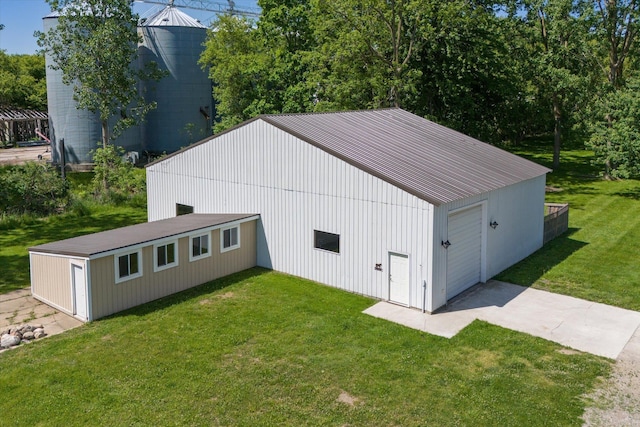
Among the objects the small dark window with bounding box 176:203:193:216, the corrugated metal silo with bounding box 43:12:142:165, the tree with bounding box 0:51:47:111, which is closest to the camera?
the small dark window with bounding box 176:203:193:216

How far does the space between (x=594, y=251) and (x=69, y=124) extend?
34.2 meters

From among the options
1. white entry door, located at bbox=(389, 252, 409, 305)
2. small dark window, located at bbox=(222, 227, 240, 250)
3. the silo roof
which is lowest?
white entry door, located at bbox=(389, 252, 409, 305)

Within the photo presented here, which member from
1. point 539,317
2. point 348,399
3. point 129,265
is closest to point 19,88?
point 129,265

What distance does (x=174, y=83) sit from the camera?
153ft

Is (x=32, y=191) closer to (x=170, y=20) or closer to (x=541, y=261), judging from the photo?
(x=541, y=261)

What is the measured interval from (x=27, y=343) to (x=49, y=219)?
14520 millimetres

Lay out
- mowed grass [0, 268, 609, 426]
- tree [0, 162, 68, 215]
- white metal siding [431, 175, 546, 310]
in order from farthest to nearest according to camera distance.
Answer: tree [0, 162, 68, 215]
white metal siding [431, 175, 546, 310]
mowed grass [0, 268, 609, 426]

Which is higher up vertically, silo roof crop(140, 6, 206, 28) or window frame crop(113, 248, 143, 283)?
silo roof crop(140, 6, 206, 28)

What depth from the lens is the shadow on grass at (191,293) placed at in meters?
15.2

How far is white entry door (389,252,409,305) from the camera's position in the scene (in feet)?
51.0

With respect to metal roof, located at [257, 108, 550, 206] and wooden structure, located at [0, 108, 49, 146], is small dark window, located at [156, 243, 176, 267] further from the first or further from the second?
wooden structure, located at [0, 108, 49, 146]

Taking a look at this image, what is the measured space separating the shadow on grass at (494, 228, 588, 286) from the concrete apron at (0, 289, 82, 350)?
40.2 ft

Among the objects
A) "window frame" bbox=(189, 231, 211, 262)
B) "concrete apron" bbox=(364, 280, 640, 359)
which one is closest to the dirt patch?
"concrete apron" bbox=(364, 280, 640, 359)

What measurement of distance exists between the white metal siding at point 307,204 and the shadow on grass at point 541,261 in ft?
14.4
